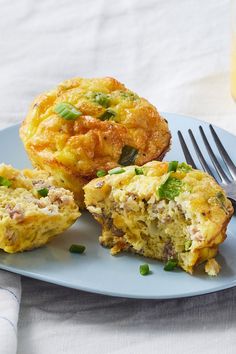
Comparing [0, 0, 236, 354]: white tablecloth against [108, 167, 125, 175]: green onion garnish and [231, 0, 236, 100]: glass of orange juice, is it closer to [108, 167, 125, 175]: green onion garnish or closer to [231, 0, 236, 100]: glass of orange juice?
[231, 0, 236, 100]: glass of orange juice

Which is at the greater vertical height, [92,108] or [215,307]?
[92,108]

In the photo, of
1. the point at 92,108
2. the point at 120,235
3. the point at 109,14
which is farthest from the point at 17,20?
the point at 120,235

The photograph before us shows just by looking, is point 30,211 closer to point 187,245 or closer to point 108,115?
point 187,245

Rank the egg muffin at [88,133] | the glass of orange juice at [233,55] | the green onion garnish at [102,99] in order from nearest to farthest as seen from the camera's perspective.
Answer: the egg muffin at [88,133] < the green onion garnish at [102,99] < the glass of orange juice at [233,55]

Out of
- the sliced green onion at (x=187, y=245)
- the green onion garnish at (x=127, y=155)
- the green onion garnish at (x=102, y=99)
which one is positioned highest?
the green onion garnish at (x=102, y=99)

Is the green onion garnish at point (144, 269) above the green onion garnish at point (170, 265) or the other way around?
above

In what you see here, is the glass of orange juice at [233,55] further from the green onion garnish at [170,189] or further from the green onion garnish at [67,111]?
the green onion garnish at [170,189]

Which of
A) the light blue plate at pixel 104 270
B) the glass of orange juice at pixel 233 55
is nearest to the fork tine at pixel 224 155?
the light blue plate at pixel 104 270

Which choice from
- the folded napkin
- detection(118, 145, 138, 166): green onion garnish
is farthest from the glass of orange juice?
the folded napkin

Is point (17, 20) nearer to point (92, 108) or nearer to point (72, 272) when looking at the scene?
point (92, 108)
